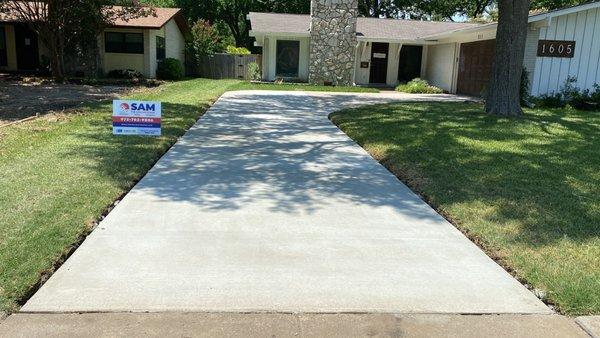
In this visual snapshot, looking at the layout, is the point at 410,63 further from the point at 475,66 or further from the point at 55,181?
the point at 55,181

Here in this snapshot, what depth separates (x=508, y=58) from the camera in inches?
497

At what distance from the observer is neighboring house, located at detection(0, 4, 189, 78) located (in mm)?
28109

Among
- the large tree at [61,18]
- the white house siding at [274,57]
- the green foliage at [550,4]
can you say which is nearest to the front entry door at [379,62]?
the white house siding at [274,57]

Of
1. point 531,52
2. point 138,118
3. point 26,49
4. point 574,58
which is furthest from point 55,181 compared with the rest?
point 26,49

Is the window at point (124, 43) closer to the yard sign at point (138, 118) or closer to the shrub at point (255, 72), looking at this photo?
the shrub at point (255, 72)

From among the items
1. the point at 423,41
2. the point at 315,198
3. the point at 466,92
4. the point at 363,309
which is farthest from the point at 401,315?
the point at 423,41

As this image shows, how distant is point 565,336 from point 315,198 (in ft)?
10.7

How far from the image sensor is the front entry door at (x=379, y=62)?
2848cm

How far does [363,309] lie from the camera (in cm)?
348

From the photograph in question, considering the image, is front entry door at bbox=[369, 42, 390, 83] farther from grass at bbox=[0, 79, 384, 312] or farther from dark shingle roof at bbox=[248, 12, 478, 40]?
grass at bbox=[0, 79, 384, 312]

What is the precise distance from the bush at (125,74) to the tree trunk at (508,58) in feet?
64.9

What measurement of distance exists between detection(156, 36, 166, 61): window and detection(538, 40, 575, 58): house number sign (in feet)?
65.4

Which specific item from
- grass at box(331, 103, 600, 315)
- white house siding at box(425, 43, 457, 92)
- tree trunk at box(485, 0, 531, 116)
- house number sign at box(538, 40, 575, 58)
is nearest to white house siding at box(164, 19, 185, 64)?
white house siding at box(425, 43, 457, 92)


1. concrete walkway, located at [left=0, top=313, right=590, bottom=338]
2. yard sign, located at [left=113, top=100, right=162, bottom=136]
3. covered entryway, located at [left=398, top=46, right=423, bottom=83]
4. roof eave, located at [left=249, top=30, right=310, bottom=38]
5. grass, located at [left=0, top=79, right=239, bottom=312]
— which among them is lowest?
concrete walkway, located at [left=0, top=313, right=590, bottom=338]
